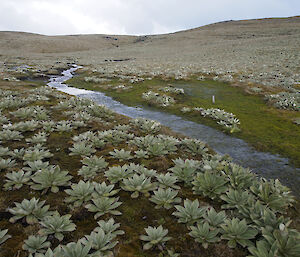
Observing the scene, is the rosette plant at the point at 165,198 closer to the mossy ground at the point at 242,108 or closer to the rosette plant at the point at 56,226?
the rosette plant at the point at 56,226

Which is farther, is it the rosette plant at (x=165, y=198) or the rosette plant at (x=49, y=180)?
the rosette plant at (x=49, y=180)

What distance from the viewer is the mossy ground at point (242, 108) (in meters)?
10.7

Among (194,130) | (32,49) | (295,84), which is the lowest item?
(194,130)

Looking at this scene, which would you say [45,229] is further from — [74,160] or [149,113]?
[149,113]

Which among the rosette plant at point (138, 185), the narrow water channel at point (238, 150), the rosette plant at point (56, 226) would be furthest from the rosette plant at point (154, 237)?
the narrow water channel at point (238, 150)

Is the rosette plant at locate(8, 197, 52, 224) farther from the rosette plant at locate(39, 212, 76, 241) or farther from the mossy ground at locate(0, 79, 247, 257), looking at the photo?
the rosette plant at locate(39, 212, 76, 241)

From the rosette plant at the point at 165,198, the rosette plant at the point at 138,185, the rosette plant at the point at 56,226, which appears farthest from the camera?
the rosette plant at the point at 138,185

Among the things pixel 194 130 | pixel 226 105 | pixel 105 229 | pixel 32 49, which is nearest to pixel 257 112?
pixel 226 105

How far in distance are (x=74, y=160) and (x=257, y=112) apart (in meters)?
13.9

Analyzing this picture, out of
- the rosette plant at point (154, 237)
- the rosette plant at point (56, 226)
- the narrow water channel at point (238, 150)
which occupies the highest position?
the rosette plant at point (56, 226)

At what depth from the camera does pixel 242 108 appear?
16.8 meters

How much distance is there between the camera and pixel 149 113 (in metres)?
17.3

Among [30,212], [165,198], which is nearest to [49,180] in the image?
[30,212]

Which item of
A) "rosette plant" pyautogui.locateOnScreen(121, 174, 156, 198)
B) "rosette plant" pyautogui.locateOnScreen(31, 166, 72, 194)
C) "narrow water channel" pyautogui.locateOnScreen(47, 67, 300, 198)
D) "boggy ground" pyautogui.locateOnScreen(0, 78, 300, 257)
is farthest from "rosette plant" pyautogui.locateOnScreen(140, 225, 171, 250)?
"narrow water channel" pyautogui.locateOnScreen(47, 67, 300, 198)
